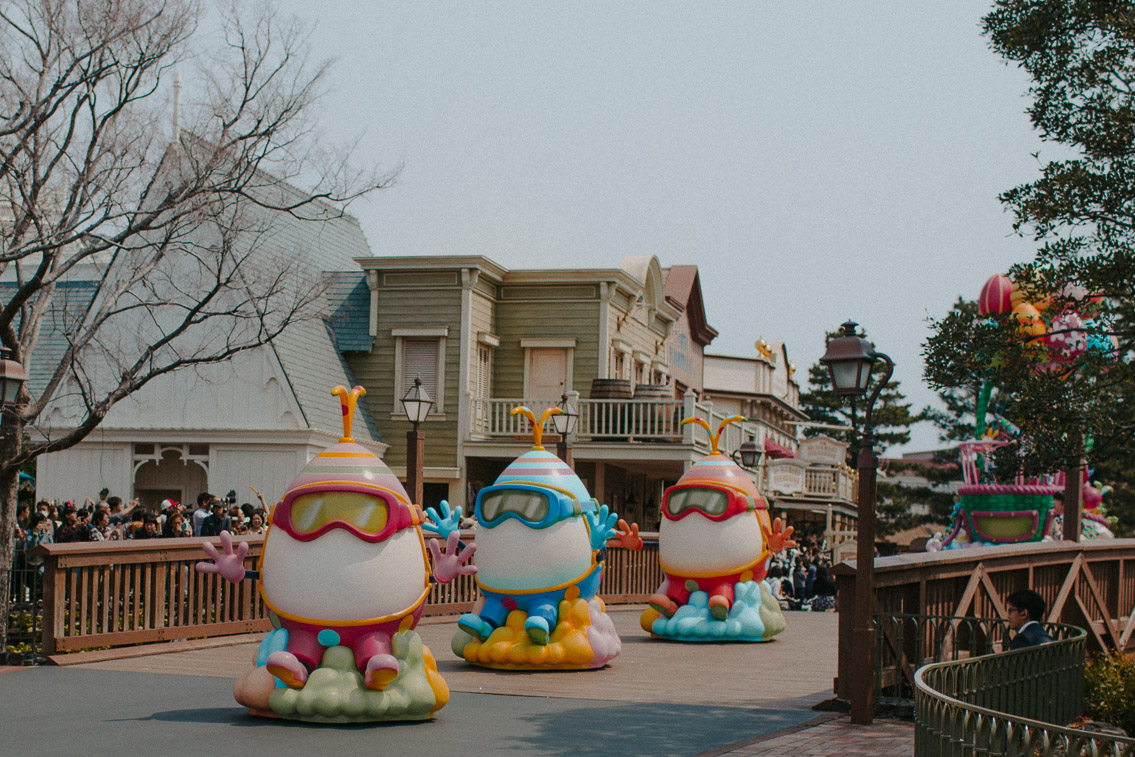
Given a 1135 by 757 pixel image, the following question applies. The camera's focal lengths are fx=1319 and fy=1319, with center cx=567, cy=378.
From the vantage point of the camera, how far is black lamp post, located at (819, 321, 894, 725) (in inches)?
412

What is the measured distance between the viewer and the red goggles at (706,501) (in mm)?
16469

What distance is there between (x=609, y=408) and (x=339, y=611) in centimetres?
1872

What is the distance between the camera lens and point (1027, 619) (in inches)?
390

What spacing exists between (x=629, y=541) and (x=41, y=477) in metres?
15.2

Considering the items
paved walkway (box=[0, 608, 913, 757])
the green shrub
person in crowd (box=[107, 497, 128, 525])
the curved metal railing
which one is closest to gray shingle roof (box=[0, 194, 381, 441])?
person in crowd (box=[107, 497, 128, 525])

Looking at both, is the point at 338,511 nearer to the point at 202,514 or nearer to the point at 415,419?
the point at 415,419

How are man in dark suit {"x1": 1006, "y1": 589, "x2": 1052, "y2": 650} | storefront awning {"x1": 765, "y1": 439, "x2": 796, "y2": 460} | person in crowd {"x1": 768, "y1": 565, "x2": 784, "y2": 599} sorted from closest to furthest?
man in dark suit {"x1": 1006, "y1": 589, "x2": 1052, "y2": 650} < person in crowd {"x1": 768, "y1": 565, "x2": 784, "y2": 599} < storefront awning {"x1": 765, "y1": 439, "x2": 796, "y2": 460}

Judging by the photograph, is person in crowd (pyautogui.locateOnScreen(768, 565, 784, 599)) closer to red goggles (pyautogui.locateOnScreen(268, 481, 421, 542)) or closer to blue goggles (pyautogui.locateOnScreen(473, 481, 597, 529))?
blue goggles (pyautogui.locateOnScreen(473, 481, 597, 529))

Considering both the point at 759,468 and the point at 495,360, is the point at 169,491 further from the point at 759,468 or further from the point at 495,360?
the point at 759,468

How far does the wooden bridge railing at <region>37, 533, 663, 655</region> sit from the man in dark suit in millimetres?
7874

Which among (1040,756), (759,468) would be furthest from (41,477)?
(1040,756)

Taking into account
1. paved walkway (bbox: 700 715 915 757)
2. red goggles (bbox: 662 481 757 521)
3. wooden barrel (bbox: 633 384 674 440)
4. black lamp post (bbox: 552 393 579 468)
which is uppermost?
wooden barrel (bbox: 633 384 674 440)

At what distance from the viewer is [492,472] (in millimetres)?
29938

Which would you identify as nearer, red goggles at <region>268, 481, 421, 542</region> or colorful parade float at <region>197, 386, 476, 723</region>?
colorful parade float at <region>197, 386, 476, 723</region>
